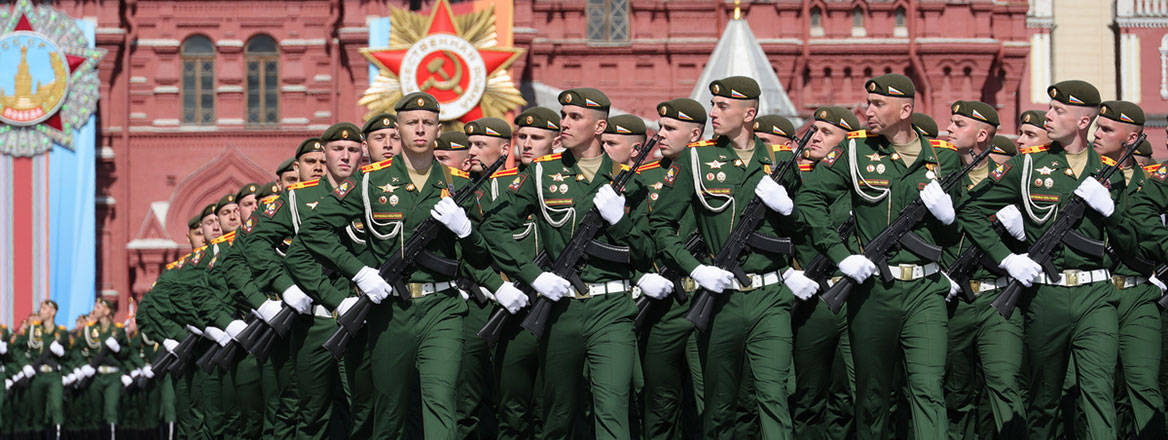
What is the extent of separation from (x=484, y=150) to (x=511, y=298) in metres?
3.16

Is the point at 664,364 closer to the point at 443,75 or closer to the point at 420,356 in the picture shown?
the point at 420,356

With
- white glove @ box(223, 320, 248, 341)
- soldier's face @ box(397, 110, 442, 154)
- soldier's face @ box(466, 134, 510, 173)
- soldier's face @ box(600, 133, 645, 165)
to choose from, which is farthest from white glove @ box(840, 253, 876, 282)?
white glove @ box(223, 320, 248, 341)

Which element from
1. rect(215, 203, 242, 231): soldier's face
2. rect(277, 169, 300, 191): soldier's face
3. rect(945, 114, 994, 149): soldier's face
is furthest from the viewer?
rect(215, 203, 242, 231): soldier's face

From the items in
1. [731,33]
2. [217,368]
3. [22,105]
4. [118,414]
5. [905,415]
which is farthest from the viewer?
[22,105]

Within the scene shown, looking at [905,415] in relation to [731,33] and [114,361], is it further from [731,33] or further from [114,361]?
[731,33]

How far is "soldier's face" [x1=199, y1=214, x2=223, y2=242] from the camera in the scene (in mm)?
15914

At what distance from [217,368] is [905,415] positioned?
17.2 feet

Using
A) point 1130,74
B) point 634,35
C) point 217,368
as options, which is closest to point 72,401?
point 217,368

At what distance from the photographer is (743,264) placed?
9461 millimetres

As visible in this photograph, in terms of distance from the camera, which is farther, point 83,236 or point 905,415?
point 83,236

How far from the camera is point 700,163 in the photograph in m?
9.62

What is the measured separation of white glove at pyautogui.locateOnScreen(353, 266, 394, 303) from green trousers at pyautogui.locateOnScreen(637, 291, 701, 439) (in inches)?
63.6

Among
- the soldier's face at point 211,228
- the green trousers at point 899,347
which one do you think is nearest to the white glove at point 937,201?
the green trousers at point 899,347

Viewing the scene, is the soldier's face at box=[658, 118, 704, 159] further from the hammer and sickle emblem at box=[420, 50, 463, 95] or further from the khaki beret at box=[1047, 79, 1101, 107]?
the hammer and sickle emblem at box=[420, 50, 463, 95]
